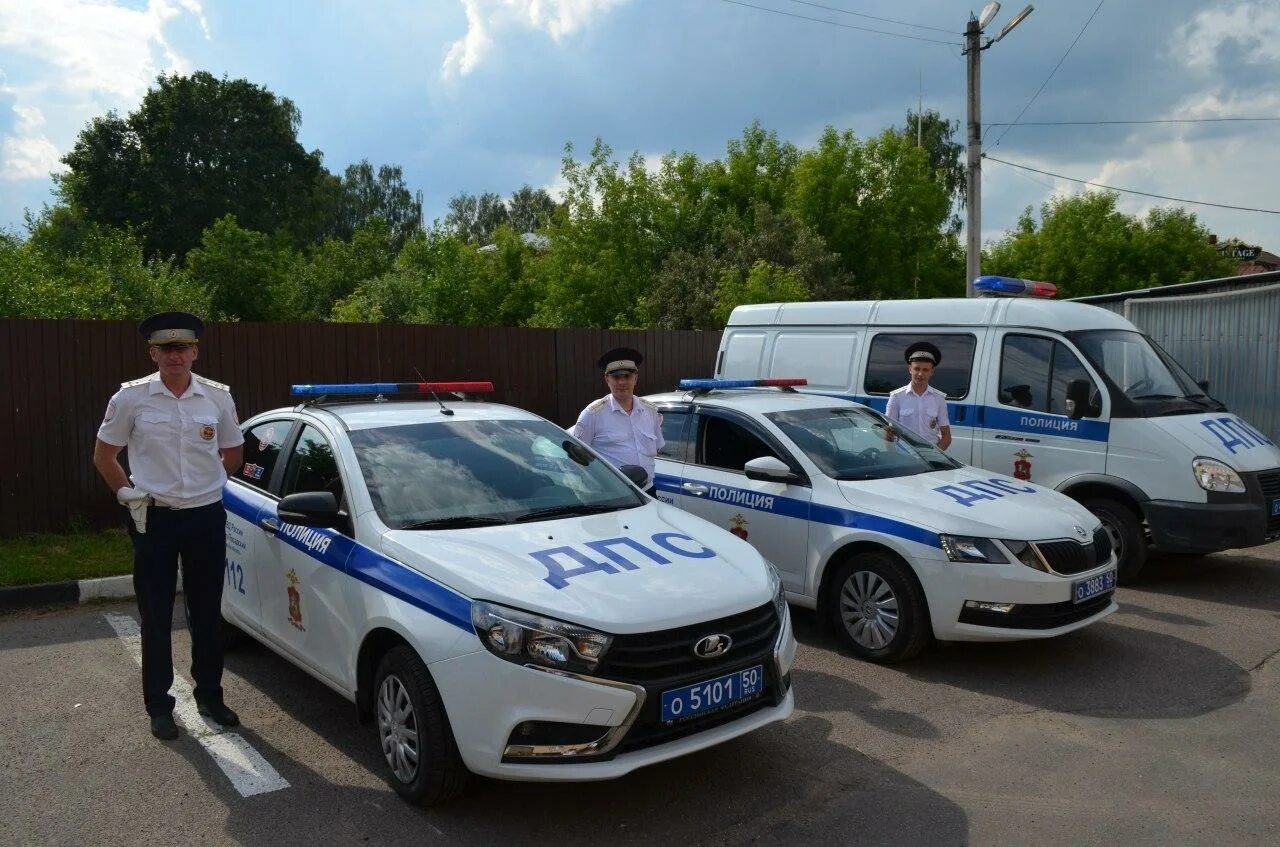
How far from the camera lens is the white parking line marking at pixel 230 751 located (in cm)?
412

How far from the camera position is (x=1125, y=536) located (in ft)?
24.5

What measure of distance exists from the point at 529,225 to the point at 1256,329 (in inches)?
2786

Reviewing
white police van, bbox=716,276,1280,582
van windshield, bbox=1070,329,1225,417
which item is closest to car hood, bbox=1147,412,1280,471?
white police van, bbox=716,276,1280,582

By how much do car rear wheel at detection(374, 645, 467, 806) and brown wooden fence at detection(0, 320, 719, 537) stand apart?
6.08m

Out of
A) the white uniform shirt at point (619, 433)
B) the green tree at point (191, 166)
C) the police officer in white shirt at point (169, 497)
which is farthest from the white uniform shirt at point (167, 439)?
the green tree at point (191, 166)

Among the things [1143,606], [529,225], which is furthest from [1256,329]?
[529,225]

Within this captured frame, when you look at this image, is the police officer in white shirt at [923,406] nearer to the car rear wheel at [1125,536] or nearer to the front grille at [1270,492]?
the car rear wheel at [1125,536]

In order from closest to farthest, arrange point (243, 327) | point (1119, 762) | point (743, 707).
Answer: point (743, 707), point (1119, 762), point (243, 327)

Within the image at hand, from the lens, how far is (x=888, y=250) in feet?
108

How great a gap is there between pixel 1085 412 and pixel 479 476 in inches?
203

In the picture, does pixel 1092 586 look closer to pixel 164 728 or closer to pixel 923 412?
pixel 923 412

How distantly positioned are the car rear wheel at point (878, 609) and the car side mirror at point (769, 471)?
0.62m

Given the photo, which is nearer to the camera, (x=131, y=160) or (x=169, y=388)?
(x=169, y=388)

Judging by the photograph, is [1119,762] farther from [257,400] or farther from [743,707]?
[257,400]
